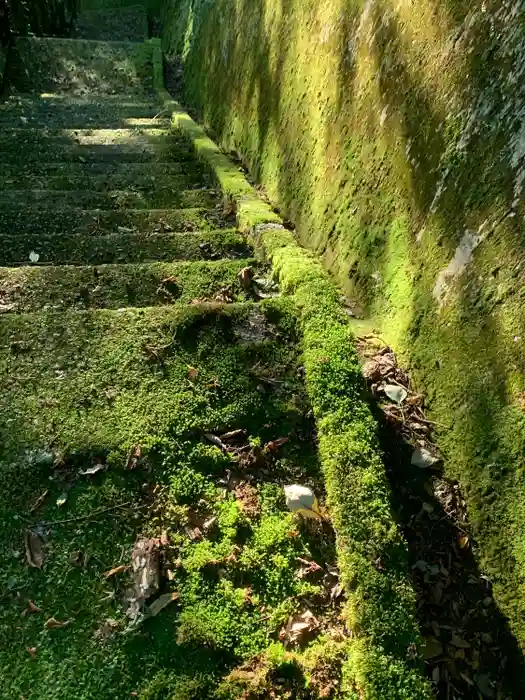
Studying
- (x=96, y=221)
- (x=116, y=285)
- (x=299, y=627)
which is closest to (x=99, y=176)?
(x=96, y=221)

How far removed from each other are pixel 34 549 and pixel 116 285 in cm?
151

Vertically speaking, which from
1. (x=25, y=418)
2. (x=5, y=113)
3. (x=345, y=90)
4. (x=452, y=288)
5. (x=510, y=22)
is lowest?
(x=5, y=113)

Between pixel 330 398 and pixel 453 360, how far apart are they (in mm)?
481

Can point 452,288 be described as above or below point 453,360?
above

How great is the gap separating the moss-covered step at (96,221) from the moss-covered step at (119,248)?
0.85 ft

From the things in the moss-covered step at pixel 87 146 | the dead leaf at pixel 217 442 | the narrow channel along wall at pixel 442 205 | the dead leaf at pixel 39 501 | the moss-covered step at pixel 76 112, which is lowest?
the moss-covered step at pixel 76 112

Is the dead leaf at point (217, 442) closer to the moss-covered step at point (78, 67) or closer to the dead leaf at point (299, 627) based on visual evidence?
the dead leaf at point (299, 627)

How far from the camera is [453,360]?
232 centimetres

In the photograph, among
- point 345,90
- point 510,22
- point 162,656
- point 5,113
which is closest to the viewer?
point 162,656

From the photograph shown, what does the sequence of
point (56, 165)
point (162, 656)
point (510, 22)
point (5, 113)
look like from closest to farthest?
point (162, 656) < point (510, 22) < point (56, 165) < point (5, 113)

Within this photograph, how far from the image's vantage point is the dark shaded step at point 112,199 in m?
4.43

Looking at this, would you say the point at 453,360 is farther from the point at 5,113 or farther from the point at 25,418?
the point at 5,113

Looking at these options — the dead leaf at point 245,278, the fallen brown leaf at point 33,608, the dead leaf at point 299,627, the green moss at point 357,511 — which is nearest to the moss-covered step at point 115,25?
the dead leaf at point 245,278

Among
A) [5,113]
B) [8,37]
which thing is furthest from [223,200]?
[8,37]
